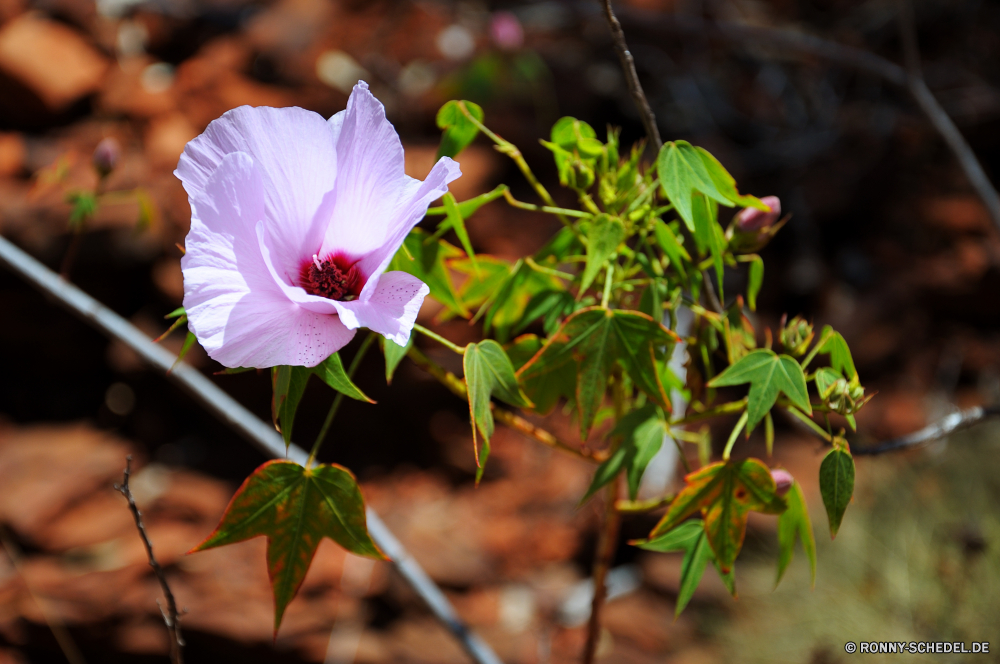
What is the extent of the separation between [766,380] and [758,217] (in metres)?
0.17

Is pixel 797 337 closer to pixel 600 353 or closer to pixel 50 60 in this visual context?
pixel 600 353

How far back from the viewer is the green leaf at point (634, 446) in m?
0.68

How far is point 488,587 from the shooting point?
2.12 metres

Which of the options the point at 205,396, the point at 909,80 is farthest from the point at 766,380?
the point at 909,80

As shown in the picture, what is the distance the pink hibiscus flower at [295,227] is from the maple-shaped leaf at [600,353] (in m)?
0.18

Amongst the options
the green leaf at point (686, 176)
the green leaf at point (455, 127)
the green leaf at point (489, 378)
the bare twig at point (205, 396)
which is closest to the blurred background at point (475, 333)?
the bare twig at point (205, 396)

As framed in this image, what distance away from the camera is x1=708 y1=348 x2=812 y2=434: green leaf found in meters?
0.58

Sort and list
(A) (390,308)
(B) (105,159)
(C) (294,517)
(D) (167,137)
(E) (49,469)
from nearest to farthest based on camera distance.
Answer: (A) (390,308), (C) (294,517), (B) (105,159), (E) (49,469), (D) (167,137)

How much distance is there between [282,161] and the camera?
0.54 m

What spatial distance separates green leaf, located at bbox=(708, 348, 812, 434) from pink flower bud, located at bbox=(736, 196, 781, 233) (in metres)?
0.13

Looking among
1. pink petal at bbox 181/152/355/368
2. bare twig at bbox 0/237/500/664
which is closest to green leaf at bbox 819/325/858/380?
pink petal at bbox 181/152/355/368

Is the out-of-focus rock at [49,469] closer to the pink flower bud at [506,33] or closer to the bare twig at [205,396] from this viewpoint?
the bare twig at [205,396]

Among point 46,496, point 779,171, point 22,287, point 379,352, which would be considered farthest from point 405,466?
point 779,171

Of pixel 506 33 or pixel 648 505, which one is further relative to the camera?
pixel 506 33
